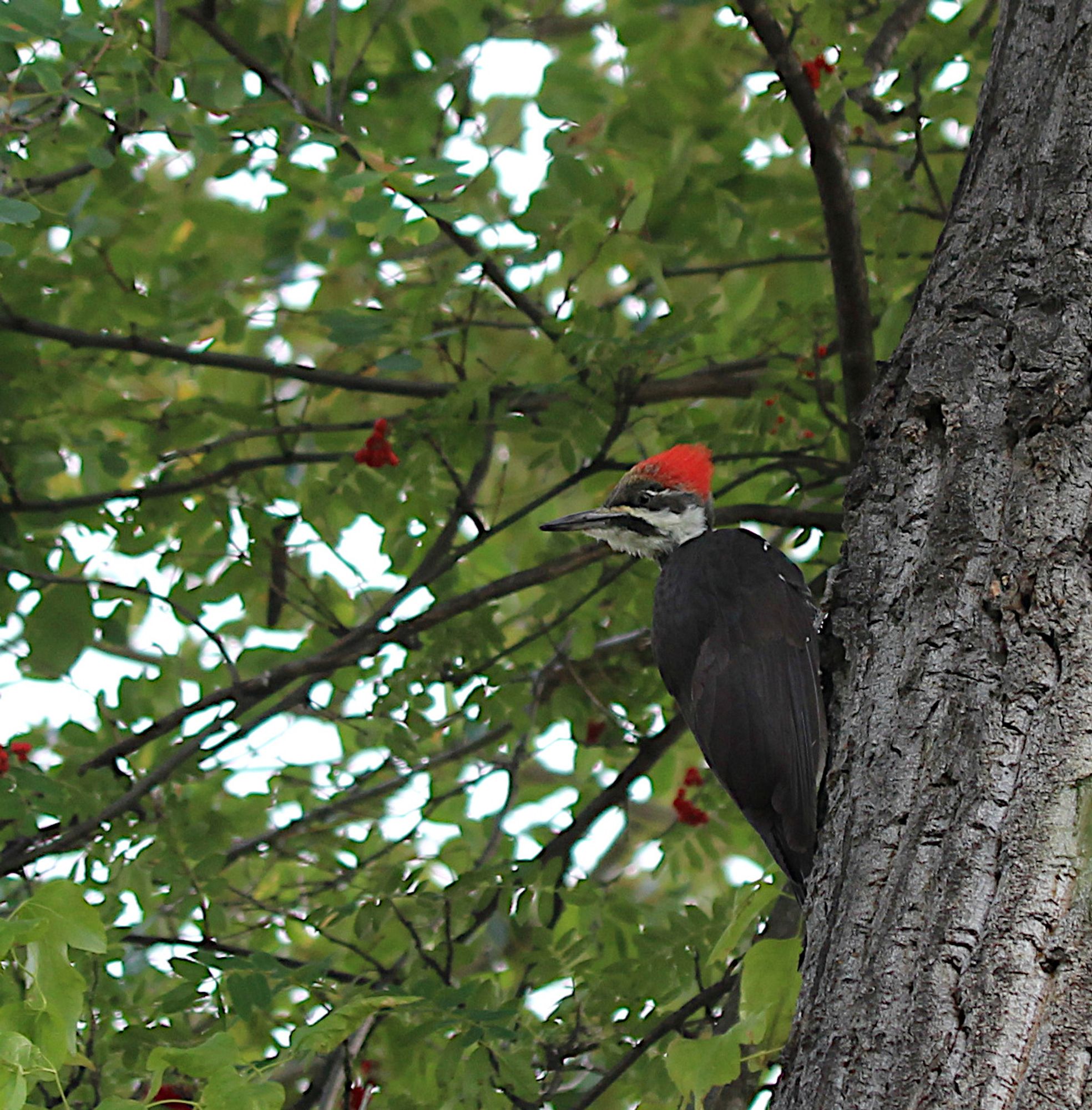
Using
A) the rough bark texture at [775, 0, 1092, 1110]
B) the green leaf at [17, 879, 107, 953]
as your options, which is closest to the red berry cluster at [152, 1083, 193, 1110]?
the green leaf at [17, 879, 107, 953]

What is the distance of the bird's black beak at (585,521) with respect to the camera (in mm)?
4161

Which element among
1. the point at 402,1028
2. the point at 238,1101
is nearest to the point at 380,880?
the point at 402,1028

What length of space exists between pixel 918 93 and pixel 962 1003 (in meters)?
3.04

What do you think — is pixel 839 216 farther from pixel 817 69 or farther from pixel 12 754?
pixel 12 754

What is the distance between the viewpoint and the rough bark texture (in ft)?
5.75

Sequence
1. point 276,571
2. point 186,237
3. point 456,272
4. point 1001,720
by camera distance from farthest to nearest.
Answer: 1. point 186,237
2. point 276,571
3. point 456,272
4. point 1001,720

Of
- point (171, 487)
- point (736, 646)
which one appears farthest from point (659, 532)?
point (171, 487)

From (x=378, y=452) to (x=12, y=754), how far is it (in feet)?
4.68

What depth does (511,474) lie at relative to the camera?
6316 millimetres

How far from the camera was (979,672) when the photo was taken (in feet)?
6.81

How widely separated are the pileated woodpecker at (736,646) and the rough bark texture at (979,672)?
0.82m

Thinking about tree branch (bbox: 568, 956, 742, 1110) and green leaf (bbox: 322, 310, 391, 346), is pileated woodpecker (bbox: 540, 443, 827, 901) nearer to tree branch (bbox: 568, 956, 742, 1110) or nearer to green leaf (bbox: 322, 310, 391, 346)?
tree branch (bbox: 568, 956, 742, 1110)

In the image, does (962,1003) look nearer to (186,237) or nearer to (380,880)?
(380,880)

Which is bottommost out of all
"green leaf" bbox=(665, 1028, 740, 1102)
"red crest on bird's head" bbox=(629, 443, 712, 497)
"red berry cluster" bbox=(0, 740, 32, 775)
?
"green leaf" bbox=(665, 1028, 740, 1102)
